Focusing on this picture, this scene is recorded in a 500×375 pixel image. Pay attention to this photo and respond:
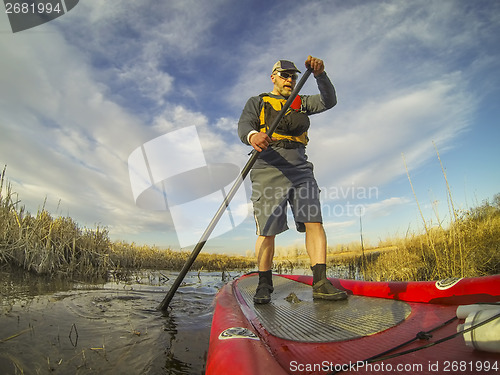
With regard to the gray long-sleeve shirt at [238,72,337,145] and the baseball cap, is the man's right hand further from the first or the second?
the baseball cap

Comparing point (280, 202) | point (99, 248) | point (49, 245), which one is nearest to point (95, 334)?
point (280, 202)

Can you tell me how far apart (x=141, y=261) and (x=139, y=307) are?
6.78 metres

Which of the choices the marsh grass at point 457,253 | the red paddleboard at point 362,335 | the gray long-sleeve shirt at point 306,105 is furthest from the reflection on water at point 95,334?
the marsh grass at point 457,253

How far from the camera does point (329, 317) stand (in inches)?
79.9

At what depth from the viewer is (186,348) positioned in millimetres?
2316

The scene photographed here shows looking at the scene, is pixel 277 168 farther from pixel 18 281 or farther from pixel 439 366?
→ pixel 18 281

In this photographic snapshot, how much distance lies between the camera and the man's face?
3.47 metres

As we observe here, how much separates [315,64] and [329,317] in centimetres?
251

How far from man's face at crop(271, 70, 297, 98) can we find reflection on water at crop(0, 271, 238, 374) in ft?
9.61

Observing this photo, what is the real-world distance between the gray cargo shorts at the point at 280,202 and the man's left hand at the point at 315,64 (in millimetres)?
1197

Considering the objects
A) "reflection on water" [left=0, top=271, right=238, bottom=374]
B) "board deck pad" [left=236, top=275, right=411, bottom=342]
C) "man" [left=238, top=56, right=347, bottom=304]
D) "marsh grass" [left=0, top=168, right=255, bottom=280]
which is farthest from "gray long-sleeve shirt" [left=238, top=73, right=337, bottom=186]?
"marsh grass" [left=0, top=168, right=255, bottom=280]

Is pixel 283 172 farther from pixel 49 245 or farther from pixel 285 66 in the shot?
pixel 49 245

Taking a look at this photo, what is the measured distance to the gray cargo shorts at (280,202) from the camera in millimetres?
3076

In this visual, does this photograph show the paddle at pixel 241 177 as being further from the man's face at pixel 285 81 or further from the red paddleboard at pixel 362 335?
the red paddleboard at pixel 362 335
